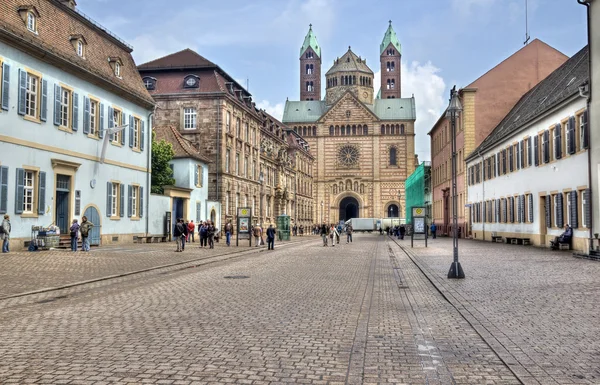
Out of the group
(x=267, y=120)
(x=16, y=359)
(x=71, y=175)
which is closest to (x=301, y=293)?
(x=16, y=359)

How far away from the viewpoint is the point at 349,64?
11969 centimetres

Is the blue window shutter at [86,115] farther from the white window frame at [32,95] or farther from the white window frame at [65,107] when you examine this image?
the white window frame at [32,95]

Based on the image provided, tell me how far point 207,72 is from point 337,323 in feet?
145

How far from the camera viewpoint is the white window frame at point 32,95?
83.0 ft

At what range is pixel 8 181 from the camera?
23859 mm

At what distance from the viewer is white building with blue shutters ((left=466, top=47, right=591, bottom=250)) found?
88.3 ft

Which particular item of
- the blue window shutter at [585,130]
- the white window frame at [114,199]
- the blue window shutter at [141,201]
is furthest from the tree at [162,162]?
the blue window shutter at [585,130]

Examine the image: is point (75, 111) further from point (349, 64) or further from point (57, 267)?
point (349, 64)

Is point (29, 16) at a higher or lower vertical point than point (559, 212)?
higher

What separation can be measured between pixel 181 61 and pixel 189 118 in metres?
4.79

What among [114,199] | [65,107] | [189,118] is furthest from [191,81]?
[65,107]

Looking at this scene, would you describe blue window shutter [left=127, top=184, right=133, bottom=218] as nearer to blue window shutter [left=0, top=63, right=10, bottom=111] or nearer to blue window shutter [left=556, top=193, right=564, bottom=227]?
blue window shutter [left=0, top=63, right=10, bottom=111]

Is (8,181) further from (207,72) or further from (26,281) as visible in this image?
(207,72)

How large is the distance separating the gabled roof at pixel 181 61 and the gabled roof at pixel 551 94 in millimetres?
22895
